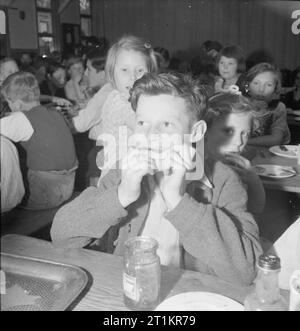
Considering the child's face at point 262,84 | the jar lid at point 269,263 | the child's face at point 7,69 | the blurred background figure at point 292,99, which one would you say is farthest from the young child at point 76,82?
the blurred background figure at point 292,99

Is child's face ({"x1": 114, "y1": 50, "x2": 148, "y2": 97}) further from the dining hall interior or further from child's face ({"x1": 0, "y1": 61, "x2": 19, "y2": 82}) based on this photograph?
child's face ({"x1": 0, "y1": 61, "x2": 19, "y2": 82})

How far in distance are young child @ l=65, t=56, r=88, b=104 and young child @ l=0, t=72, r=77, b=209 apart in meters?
0.08

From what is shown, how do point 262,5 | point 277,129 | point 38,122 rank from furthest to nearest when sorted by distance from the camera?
1. point 277,129
2. point 262,5
3. point 38,122

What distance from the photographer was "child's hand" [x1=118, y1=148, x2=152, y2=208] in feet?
1.50

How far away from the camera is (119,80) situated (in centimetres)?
76

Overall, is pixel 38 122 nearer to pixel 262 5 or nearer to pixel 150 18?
pixel 150 18

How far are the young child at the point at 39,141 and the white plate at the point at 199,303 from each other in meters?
0.30

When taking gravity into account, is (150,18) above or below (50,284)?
above

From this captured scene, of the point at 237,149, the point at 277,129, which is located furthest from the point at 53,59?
the point at 277,129

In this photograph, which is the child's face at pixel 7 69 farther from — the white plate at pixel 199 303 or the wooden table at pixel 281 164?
the wooden table at pixel 281 164

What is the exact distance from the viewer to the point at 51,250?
53 cm

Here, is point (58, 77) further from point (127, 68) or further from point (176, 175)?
point (176, 175)
